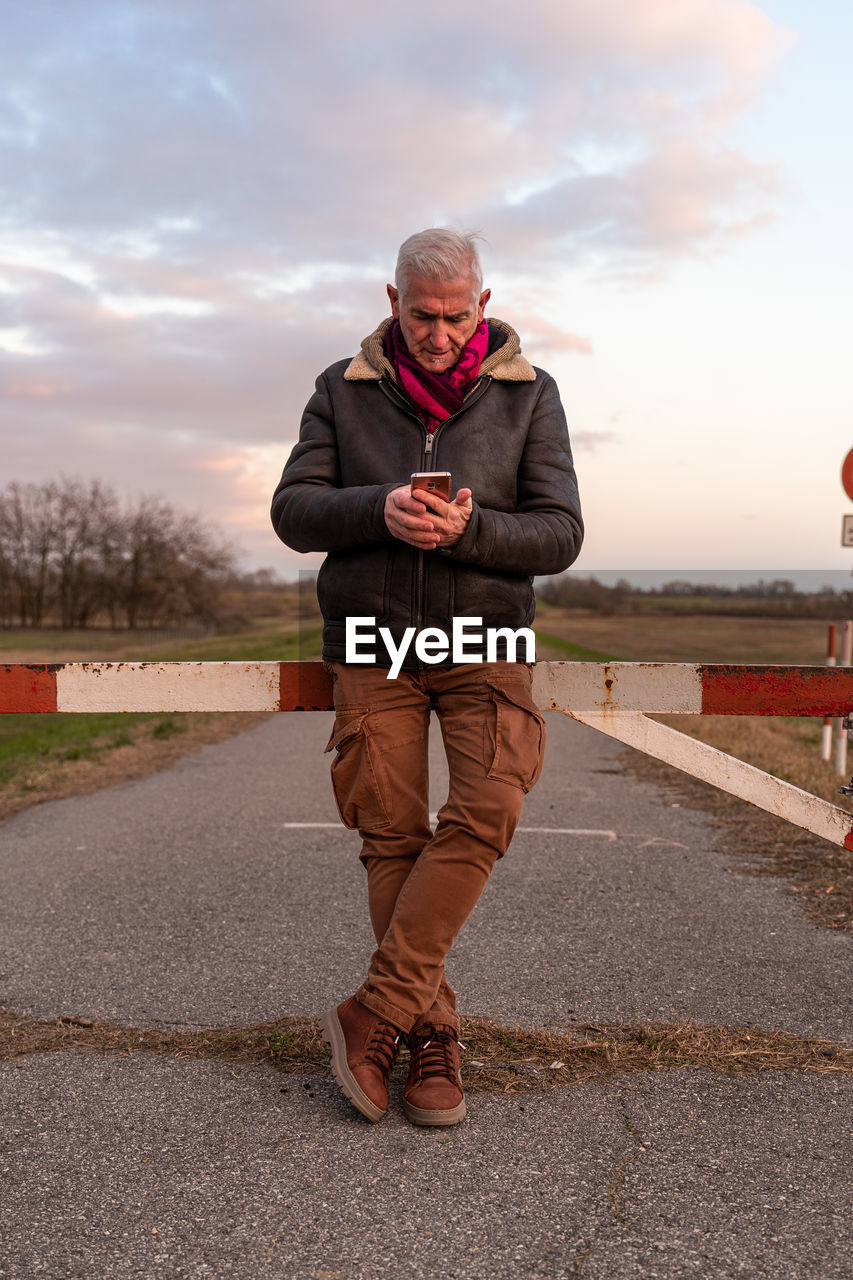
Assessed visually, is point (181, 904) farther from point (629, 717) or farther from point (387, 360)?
point (387, 360)

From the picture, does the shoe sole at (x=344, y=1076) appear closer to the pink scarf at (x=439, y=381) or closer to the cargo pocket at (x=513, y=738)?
the cargo pocket at (x=513, y=738)

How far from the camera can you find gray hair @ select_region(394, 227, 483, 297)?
298cm

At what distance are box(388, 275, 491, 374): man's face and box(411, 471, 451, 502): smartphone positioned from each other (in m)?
0.48

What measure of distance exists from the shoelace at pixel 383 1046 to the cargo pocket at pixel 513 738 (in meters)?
0.72

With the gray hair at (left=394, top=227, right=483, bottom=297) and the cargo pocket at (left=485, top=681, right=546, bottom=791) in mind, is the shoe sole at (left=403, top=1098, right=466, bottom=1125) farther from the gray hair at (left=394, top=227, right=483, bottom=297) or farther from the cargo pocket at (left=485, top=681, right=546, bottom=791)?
the gray hair at (left=394, top=227, right=483, bottom=297)

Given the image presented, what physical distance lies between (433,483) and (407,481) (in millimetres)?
328

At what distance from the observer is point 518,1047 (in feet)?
11.0

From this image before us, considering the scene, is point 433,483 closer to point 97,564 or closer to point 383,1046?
point 383,1046

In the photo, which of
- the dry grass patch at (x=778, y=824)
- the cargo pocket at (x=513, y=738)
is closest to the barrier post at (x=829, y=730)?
the dry grass patch at (x=778, y=824)

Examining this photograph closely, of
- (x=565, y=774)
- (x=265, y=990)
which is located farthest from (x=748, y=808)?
(x=265, y=990)

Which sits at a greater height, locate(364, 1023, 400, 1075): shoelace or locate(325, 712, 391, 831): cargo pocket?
locate(325, 712, 391, 831): cargo pocket

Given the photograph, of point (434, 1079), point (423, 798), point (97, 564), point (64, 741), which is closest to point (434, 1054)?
point (434, 1079)

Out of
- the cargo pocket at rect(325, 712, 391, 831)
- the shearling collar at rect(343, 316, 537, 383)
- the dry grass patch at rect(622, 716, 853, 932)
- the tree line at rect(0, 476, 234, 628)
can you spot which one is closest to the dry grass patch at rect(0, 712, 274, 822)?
the dry grass patch at rect(622, 716, 853, 932)

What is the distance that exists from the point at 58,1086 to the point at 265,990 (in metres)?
0.97
